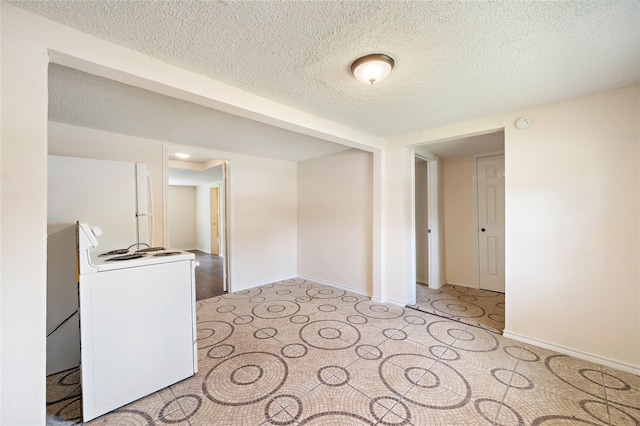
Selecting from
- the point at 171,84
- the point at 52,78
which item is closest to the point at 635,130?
the point at 171,84

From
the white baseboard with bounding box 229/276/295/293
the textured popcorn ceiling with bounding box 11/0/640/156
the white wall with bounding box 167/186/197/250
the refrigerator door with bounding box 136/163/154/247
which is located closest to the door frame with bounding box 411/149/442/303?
the textured popcorn ceiling with bounding box 11/0/640/156

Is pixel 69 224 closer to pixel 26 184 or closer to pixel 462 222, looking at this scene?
pixel 26 184

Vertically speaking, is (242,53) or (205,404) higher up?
(242,53)

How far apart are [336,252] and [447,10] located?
347 centimetres

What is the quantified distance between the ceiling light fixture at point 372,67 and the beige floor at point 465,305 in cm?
272

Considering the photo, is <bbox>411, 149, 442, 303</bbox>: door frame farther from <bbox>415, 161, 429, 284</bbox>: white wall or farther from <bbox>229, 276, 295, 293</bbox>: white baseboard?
<bbox>229, 276, 295, 293</bbox>: white baseboard

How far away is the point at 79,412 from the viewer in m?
1.62

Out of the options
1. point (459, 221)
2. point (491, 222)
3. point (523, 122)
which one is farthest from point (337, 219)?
point (523, 122)

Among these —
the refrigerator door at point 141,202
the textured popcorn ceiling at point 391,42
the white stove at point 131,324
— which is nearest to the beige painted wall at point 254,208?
the refrigerator door at point 141,202

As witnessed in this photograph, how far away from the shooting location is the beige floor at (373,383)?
156 cm

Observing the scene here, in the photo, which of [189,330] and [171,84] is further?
[189,330]

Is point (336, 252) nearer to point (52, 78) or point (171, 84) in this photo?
point (171, 84)

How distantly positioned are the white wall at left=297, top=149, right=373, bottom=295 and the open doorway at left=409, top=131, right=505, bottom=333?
0.88m

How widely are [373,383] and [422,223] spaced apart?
3.13 meters
